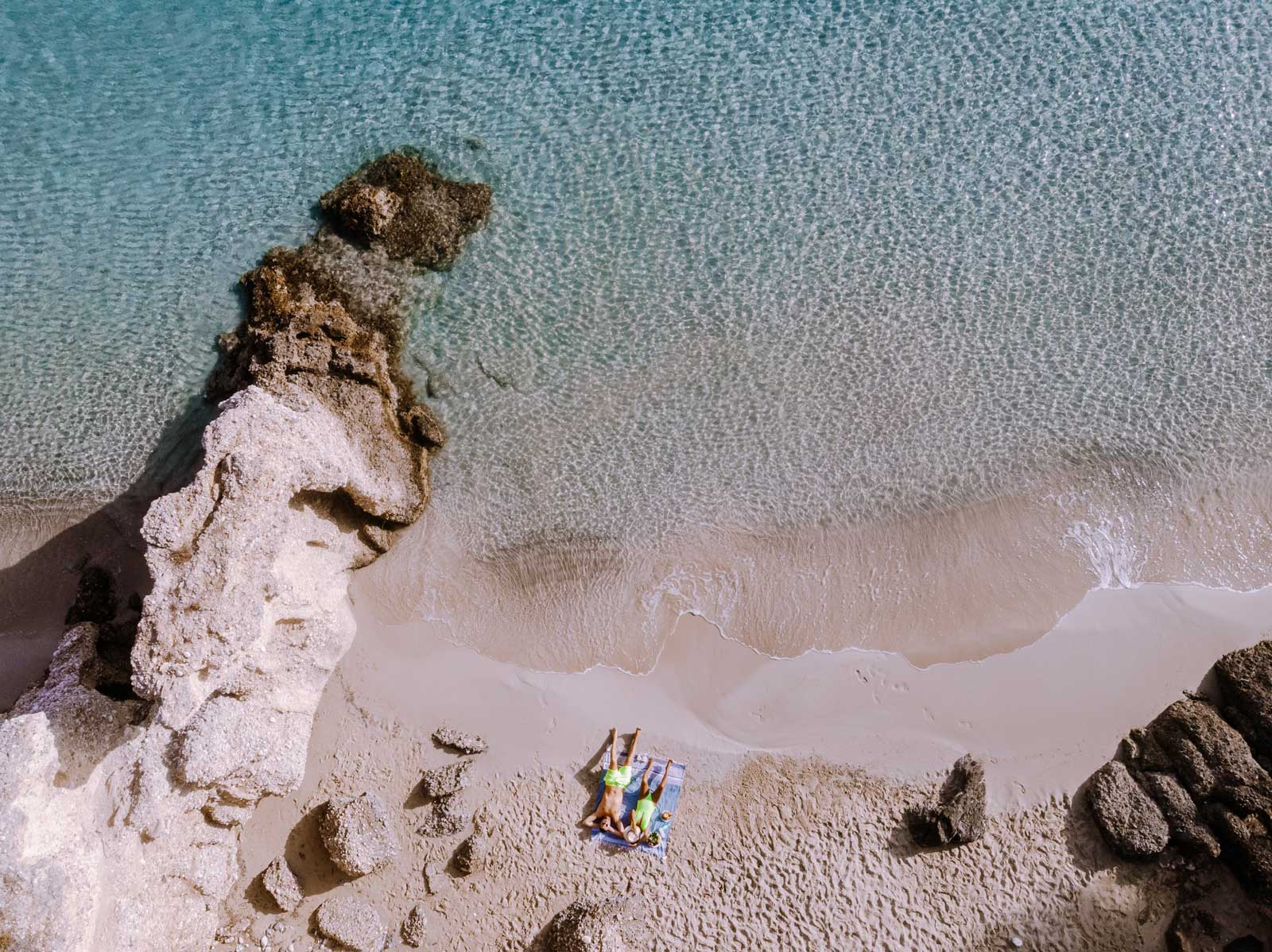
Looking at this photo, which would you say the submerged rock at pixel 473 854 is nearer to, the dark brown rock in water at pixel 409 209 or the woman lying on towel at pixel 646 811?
the woman lying on towel at pixel 646 811

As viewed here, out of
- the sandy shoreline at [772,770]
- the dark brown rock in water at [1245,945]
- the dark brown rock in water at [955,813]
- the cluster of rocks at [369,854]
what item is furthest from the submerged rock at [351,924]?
the dark brown rock in water at [1245,945]

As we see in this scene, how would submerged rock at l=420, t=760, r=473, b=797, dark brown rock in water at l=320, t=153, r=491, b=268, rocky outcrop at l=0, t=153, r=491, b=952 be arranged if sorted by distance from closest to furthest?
1. rocky outcrop at l=0, t=153, r=491, b=952
2. submerged rock at l=420, t=760, r=473, b=797
3. dark brown rock in water at l=320, t=153, r=491, b=268

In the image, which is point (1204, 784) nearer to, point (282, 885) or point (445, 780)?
point (445, 780)

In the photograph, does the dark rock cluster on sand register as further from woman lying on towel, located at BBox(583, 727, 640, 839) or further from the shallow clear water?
woman lying on towel, located at BBox(583, 727, 640, 839)

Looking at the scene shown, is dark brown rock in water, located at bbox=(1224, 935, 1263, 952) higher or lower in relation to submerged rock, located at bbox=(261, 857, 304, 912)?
higher

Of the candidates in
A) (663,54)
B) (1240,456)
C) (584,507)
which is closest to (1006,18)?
(663,54)

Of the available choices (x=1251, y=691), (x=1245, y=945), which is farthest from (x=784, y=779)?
(x=1251, y=691)

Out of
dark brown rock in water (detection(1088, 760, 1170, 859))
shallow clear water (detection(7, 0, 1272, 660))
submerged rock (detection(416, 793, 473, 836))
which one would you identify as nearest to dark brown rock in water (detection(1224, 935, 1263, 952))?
dark brown rock in water (detection(1088, 760, 1170, 859))
